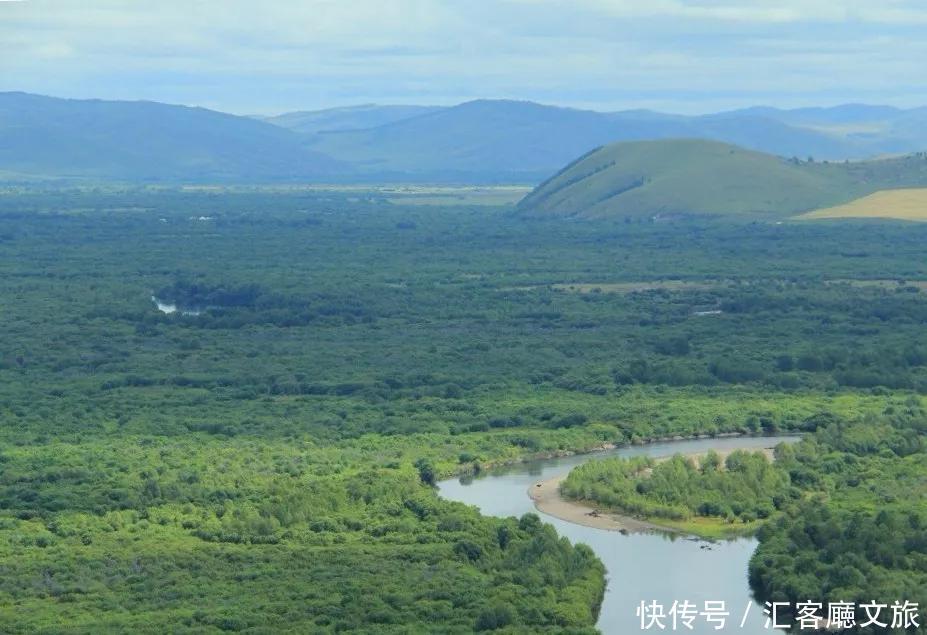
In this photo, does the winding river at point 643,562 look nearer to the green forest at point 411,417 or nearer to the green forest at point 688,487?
the green forest at point 411,417

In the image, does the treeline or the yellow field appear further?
the yellow field

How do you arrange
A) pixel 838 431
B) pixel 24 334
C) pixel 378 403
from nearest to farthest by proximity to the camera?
pixel 838 431 < pixel 378 403 < pixel 24 334

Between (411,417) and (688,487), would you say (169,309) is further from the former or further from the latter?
(688,487)

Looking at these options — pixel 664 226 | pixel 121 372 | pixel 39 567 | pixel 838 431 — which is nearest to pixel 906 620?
pixel 39 567

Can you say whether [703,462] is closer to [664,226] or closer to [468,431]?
[468,431]

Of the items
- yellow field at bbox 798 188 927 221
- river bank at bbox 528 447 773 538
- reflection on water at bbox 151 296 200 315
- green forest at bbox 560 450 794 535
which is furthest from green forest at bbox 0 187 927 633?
yellow field at bbox 798 188 927 221

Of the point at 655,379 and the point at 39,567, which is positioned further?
the point at 655,379

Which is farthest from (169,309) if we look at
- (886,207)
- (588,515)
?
(886,207)

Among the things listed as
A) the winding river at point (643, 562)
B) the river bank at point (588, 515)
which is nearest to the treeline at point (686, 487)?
the river bank at point (588, 515)

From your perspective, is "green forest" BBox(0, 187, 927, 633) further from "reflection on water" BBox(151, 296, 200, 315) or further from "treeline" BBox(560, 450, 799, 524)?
"reflection on water" BBox(151, 296, 200, 315)
